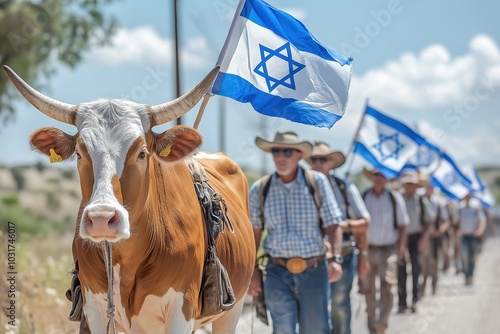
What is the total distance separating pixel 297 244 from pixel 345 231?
210 cm

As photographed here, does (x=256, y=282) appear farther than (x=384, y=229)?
No

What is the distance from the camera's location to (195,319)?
7.20 m

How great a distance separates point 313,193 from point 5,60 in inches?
618

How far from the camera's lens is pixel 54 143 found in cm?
645

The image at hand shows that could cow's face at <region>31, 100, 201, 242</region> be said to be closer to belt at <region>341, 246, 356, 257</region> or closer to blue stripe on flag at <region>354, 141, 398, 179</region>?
belt at <region>341, 246, 356, 257</region>

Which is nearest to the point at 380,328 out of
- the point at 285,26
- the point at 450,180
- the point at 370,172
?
the point at 370,172

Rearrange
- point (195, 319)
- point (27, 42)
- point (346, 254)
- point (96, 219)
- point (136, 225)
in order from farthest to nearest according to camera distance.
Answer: point (27, 42) → point (346, 254) → point (195, 319) → point (136, 225) → point (96, 219)

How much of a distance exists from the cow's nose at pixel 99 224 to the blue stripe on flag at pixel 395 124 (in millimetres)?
8898

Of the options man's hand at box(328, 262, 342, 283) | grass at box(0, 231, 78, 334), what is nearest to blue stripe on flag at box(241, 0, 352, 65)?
man's hand at box(328, 262, 342, 283)

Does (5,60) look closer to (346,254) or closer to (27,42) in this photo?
(27,42)

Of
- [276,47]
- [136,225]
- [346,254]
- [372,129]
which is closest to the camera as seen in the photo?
[136,225]

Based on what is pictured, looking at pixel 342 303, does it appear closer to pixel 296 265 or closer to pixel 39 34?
pixel 296 265

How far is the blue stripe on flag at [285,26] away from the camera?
9023mm

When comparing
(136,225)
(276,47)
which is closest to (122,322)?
(136,225)
